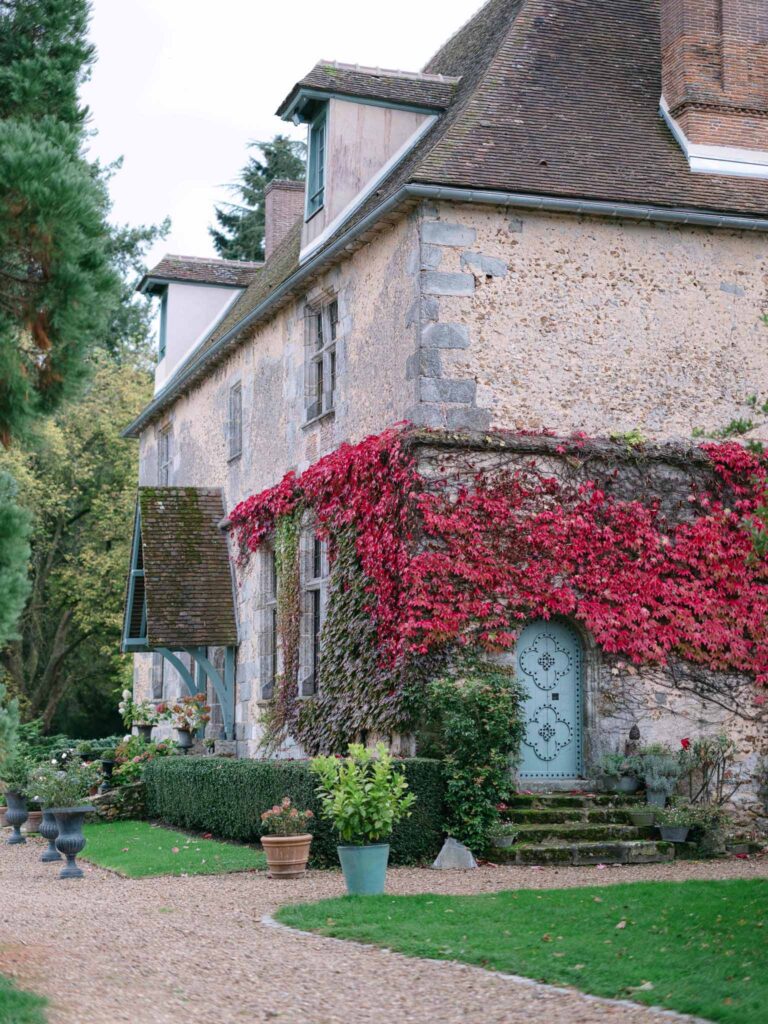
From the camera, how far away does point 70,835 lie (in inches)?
482

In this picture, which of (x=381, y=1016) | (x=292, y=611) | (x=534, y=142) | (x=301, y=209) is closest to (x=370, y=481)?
(x=292, y=611)

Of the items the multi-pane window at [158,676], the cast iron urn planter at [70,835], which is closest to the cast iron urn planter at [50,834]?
the cast iron urn planter at [70,835]

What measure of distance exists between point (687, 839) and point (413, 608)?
3273mm

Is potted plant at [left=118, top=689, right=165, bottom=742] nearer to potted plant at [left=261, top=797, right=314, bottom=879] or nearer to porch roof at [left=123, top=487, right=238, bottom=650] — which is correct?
porch roof at [left=123, top=487, right=238, bottom=650]

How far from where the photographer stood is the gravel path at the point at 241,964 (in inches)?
247

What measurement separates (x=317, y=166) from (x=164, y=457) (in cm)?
904

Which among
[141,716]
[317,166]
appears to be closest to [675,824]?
[317,166]

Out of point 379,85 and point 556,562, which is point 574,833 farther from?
point 379,85

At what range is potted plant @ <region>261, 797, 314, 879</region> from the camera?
1106 cm

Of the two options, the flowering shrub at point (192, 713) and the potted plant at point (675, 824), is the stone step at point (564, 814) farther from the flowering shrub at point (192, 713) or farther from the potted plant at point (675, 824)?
the flowering shrub at point (192, 713)

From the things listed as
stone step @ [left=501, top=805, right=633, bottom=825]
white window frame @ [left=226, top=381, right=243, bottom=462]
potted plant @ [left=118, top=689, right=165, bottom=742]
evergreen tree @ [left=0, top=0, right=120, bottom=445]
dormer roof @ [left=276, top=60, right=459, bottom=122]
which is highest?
dormer roof @ [left=276, top=60, right=459, bottom=122]

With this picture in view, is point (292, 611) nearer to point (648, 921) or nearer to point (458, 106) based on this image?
point (458, 106)

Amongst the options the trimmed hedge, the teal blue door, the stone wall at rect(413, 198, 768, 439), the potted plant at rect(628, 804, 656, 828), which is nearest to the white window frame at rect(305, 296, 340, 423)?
the stone wall at rect(413, 198, 768, 439)

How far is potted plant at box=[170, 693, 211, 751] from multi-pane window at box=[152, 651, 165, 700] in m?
A: 3.48
